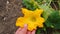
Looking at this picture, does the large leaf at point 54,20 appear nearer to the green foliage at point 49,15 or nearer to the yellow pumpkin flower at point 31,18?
the green foliage at point 49,15

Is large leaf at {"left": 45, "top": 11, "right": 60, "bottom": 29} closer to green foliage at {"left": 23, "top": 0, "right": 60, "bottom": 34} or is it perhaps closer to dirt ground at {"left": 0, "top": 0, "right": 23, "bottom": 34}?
green foliage at {"left": 23, "top": 0, "right": 60, "bottom": 34}

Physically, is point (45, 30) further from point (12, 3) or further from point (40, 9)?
point (12, 3)

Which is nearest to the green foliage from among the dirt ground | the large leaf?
the large leaf

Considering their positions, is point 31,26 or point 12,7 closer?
point 31,26

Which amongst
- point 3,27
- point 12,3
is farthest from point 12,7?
point 3,27

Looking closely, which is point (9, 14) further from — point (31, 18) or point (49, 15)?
point (49, 15)

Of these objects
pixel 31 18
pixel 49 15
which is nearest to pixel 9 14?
pixel 31 18
